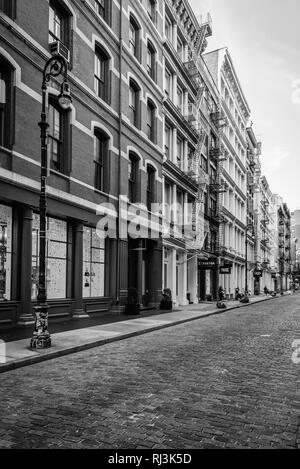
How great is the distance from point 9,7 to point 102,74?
6.56 meters

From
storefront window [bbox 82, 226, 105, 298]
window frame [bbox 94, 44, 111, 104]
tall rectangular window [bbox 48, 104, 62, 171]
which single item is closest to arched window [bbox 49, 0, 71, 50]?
window frame [bbox 94, 44, 111, 104]

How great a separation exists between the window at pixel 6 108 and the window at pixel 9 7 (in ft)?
5.74

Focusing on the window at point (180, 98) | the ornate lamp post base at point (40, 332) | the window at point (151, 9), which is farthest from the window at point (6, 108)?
the window at point (180, 98)

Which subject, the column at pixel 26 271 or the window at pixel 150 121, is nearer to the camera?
the column at pixel 26 271

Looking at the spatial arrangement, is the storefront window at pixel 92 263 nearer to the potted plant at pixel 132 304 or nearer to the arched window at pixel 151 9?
the potted plant at pixel 132 304

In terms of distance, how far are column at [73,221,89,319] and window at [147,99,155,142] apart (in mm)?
10009

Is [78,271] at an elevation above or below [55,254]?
below

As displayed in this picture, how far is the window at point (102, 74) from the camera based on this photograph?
19031 millimetres

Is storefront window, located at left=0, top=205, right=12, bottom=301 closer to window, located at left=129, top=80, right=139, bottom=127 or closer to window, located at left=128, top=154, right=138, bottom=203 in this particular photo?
window, located at left=128, top=154, right=138, bottom=203

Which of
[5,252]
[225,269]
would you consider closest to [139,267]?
[5,252]

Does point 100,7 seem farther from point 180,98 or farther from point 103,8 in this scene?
point 180,98

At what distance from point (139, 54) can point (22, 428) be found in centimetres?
2186

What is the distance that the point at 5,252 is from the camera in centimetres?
1302
